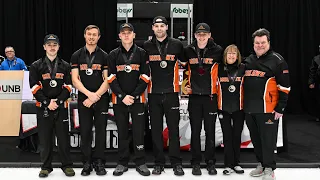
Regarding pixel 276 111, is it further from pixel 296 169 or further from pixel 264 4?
pixel 264 4

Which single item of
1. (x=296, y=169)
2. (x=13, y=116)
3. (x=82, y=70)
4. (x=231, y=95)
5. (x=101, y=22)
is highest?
(x=101, y=22)

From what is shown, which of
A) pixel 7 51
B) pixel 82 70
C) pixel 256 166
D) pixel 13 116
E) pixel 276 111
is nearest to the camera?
pixel 276 111

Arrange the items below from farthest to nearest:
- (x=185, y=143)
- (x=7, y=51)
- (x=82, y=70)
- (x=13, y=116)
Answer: (x=7, y=51)
(x=13, y=116)
(x=185, y=143)
(x=82, y=70)

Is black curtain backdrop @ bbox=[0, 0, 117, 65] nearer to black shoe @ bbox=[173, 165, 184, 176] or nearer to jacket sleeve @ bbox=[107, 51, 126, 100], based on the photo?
jacket sleeve @ bbox=[107, 51, 126, 100]

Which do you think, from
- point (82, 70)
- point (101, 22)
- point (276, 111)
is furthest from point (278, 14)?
point (82, 70)

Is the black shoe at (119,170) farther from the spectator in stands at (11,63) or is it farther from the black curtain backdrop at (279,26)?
the black curtain backdrop at (279,26)

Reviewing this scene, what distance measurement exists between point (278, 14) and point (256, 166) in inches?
204

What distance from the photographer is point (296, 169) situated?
13.6 feet

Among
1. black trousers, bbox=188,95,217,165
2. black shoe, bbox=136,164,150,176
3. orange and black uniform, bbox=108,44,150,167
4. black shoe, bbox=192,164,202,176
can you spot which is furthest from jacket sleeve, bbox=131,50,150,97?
black shoe, bbox=192,164,202,176

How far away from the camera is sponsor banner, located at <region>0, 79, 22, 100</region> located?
566 cm

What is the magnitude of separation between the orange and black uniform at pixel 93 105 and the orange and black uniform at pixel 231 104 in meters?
1.23

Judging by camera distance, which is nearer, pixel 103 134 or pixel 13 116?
pixel 103 134

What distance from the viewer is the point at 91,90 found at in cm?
374

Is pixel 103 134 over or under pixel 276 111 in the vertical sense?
under
